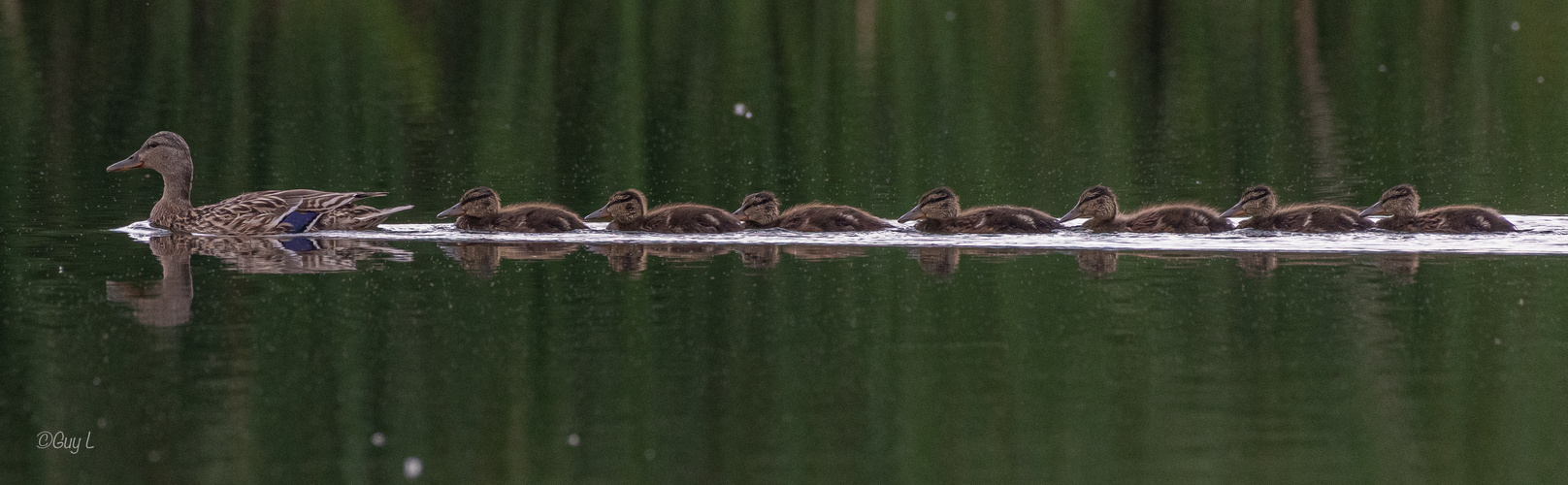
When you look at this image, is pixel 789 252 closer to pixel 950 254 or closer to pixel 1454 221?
pixel 950 254

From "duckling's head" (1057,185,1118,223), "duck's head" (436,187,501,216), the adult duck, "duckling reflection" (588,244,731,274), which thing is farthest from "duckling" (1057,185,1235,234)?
the adult duck

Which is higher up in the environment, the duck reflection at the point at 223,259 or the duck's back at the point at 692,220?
the duck's back at the point at 692,220

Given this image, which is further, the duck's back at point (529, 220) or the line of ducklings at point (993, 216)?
the duck's back at point (529, 220)

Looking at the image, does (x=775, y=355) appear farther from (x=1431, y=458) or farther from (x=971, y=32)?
(x=971, y=32)

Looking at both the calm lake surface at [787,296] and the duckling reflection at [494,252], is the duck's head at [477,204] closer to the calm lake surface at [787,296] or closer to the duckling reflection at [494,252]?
the calm lake surface at [787,296]

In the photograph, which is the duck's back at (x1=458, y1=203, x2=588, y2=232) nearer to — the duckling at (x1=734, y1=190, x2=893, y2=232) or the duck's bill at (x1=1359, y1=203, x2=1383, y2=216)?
the duckling at (x1=734, y1=190, x2=893, y2=232)

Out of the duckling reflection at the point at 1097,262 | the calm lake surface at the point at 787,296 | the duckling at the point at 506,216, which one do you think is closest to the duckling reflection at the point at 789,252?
the calm lake surface at the point at 787,296

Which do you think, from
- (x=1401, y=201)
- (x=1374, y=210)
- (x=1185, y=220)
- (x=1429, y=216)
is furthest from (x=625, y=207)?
(x=1429, y=216)
